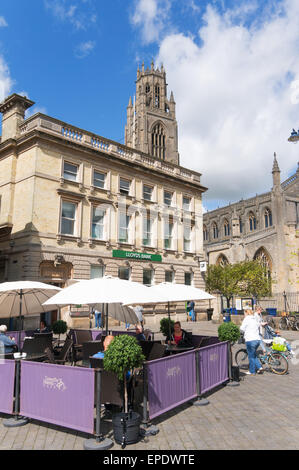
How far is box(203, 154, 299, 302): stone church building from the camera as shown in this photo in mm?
46469

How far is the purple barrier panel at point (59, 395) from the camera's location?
4.91 meters

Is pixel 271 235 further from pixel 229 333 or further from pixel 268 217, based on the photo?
pixel 229 333

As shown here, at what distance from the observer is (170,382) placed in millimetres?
5883

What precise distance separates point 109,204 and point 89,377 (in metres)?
18.7

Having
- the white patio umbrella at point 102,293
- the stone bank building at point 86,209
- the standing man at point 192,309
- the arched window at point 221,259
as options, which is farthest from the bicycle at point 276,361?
the arched window at point 221,259

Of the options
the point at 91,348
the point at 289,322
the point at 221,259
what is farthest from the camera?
the point at 221,259

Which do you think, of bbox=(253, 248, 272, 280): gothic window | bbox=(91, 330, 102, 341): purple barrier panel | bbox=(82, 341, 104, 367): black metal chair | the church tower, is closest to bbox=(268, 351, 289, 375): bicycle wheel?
bbox=(82, 341, 104, 367): black metal chair

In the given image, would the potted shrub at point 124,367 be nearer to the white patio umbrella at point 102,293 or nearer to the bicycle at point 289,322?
the white patio umbrella at point 102,293

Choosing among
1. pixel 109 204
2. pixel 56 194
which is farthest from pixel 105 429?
pixel 109 204

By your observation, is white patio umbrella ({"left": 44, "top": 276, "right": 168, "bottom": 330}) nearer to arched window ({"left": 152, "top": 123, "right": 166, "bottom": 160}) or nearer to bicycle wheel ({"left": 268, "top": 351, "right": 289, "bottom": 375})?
bicycle wheel ({"left": 268, "top": 351, "right": 289, "bottom": 375})

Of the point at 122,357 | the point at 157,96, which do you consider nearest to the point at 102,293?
the point at 122,357

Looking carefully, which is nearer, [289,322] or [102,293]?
[102,293]

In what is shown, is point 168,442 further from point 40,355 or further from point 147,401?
point 40,355

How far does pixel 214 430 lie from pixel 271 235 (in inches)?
1854
